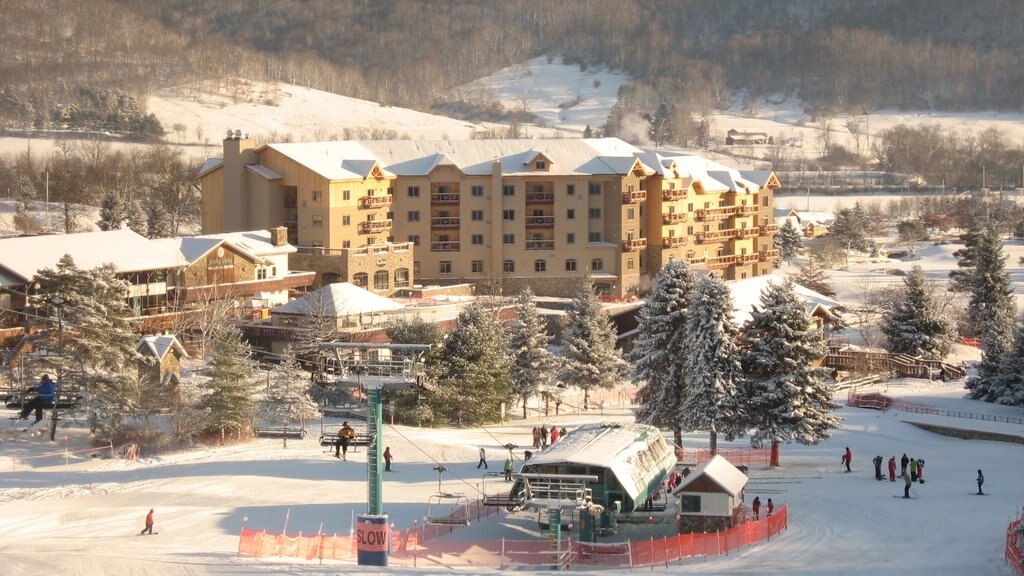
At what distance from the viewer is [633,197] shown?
76125 millimetres

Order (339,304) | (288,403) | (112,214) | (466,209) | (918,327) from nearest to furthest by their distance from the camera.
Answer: (288,403), (339,304), (918,327), (466,209), (112,214)

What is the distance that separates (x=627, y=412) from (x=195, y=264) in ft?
56.9

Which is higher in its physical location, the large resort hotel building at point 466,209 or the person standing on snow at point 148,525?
the large resort hotel building at point 466,209

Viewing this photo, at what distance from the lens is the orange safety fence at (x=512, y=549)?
33.6m

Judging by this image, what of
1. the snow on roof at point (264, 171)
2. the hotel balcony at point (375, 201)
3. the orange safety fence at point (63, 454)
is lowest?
the orange safety fence at point (63, 454)

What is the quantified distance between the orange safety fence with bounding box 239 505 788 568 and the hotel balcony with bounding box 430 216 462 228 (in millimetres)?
40093

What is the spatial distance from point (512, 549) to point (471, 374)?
15.1 metres

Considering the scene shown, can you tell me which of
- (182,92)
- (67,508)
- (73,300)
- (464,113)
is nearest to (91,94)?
(182,92)

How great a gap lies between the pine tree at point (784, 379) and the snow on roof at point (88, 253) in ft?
73.7

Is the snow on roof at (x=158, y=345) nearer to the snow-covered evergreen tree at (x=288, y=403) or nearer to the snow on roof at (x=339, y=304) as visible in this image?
the snow-covered evergreen tree at (x=288, y=403)

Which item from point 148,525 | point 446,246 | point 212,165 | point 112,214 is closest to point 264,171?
point 212,165

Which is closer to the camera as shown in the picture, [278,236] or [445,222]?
[278,236]

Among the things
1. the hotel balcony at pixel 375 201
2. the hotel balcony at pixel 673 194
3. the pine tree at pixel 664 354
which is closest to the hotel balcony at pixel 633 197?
the hotel balcony at pixel 673 194

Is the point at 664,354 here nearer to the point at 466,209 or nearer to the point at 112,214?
the point at 466,209
